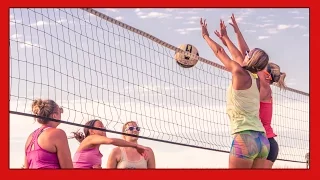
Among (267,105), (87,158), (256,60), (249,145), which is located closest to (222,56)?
(256,60)

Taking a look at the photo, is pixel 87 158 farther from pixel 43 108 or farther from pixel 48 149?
pixel 48 149

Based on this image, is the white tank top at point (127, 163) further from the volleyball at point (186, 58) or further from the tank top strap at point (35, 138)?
the volleyball at point (186, 58)

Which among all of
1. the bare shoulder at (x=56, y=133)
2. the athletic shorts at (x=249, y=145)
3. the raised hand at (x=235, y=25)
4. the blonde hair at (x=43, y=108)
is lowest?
the athletic shorts at (x=249, y=145)

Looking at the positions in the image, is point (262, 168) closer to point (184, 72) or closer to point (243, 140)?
point (243, 140)

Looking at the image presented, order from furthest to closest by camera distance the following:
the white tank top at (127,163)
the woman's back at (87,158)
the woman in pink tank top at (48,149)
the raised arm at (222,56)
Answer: the woman's back at (87,158) < the white tank top at (127,163) < the raised arm at (222,56) < the woman in pink tank top at (48,149)

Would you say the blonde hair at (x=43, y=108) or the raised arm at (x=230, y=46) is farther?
the raised arm at (x=230, y=46)

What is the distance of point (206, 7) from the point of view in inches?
262

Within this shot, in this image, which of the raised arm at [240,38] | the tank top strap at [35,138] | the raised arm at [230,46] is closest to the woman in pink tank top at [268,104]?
the raised arm at [240,38]

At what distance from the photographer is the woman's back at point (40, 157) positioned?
18.4 feet

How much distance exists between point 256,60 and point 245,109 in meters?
0.47

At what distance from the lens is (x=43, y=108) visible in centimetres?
583

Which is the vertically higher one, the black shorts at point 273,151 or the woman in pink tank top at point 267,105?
the woman in pink tank top at point 267,105

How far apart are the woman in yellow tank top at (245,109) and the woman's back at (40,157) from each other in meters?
1.59

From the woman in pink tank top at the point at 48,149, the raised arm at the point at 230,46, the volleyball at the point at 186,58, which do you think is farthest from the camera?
the volleyball at the point at 186,58
